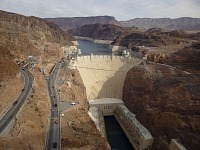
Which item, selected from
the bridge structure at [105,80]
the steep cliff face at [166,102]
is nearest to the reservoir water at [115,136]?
the bridge structure at [105,80]

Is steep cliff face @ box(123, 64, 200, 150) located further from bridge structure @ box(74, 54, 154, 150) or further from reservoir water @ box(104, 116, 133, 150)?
reservoir water @ box(104, 116, 133, 150)

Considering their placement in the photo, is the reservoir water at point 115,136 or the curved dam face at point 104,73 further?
the curved dam face at point 104,73

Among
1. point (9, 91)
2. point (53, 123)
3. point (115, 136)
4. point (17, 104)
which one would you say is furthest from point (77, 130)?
point (115, 136)

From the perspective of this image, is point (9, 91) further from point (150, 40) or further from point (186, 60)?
point (150, 40)

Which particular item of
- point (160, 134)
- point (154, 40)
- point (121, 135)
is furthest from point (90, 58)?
point (154, 40)

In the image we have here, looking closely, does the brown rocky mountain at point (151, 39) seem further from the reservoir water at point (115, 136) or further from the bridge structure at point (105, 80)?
the reservoir water at point (115, 136)
